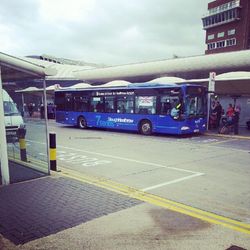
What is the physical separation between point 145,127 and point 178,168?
8899 mm

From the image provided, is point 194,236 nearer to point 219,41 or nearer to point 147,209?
point 147,209

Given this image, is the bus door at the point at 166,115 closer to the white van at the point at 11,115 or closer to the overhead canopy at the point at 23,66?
the white van at the point at 11,115

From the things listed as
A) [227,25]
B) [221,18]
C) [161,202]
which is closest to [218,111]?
[161,202]

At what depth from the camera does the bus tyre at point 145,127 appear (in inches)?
680

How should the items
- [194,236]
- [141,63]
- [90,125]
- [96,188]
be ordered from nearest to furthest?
[194,236], [96,188], [90,125], [141,63]

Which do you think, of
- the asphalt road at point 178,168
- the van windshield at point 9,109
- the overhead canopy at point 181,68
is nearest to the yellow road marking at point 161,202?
the asphalt road at point 178,168

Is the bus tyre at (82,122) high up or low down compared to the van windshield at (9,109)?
down

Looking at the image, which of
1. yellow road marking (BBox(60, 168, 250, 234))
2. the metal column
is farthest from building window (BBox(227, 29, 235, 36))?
the metal column

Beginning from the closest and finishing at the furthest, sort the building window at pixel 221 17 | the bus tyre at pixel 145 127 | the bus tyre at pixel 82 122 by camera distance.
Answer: the bus tyre at pixel 145 127, the bus tyre at pixel 82 122, the building window at pixel 221 17

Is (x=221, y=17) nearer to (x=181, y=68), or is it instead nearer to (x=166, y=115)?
(x=181, y=68)

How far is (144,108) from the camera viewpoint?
17516 mm

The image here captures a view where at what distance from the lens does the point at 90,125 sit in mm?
20859

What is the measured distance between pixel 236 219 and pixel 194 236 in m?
1.06

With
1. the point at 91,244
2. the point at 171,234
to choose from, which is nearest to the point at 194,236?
the point at 171,234
